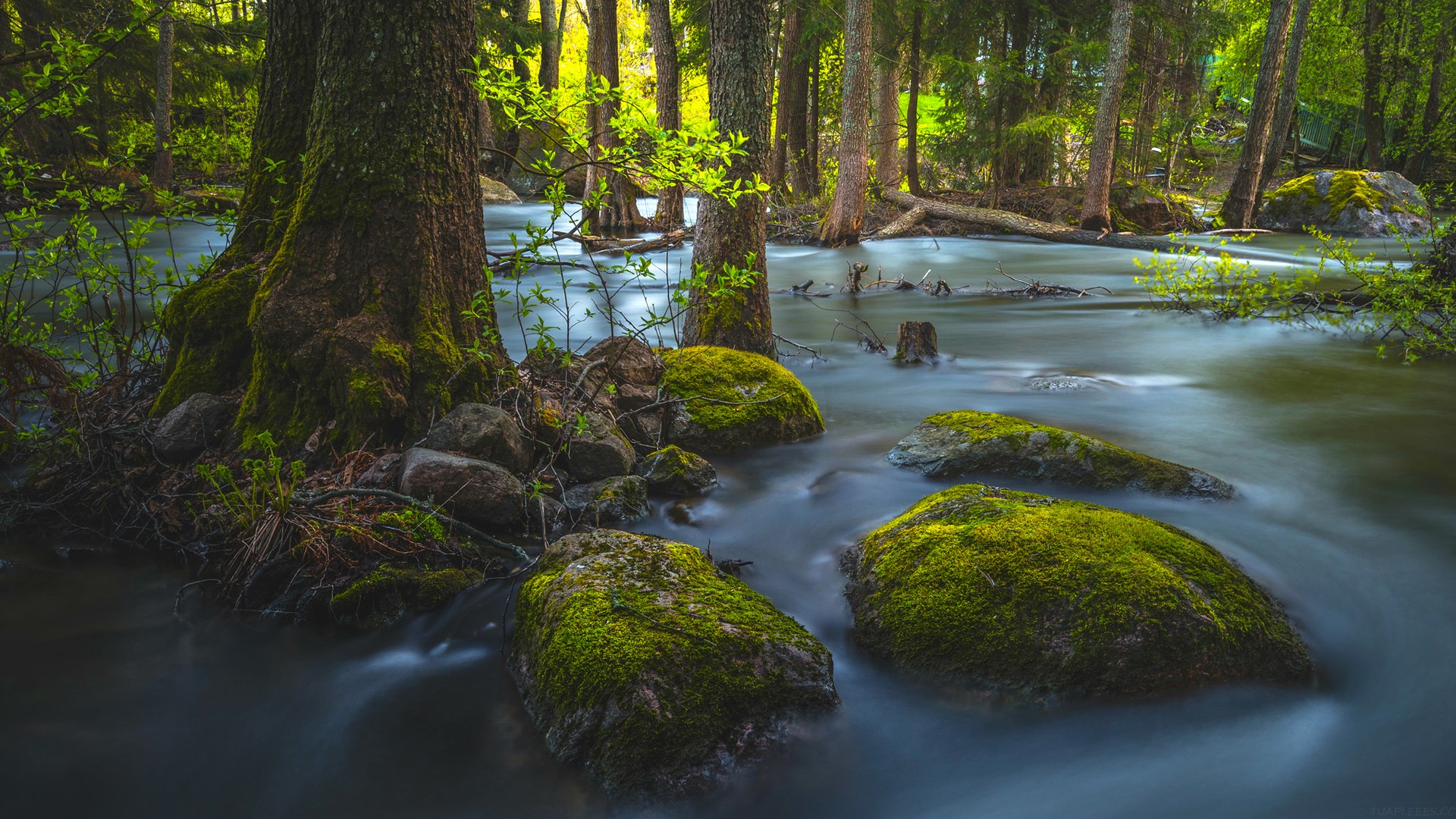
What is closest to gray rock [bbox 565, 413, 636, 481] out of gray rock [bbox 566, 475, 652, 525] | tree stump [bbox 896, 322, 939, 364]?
gray rock [bbox 566, 475, 652, 525]

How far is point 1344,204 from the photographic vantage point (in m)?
22.2

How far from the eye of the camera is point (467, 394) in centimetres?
543

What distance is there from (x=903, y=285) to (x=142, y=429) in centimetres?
1246

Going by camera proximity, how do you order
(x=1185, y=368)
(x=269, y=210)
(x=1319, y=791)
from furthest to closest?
(x=1185, y=368) < (x=269, y=210) < (x=1319, y=791)

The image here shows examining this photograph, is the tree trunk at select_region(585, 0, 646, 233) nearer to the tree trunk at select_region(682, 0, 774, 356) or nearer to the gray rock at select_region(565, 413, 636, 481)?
the tree trunk at select_region(682, 0, 774, 356)

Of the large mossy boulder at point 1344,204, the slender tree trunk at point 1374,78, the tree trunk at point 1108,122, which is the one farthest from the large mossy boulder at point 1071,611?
the slender tree trunk at point 1374,78

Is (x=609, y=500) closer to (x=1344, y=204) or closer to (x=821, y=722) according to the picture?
(x=821, y=722)

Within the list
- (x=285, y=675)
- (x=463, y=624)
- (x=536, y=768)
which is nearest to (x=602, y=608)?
(x=536, y=768)

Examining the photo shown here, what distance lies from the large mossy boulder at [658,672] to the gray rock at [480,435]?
1.38 m

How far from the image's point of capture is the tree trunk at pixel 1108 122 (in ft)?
56.9

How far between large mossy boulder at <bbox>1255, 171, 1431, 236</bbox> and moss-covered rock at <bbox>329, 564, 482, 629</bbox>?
23.4 metres

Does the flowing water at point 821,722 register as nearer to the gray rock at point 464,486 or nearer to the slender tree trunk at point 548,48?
the gray rock at point 464,486

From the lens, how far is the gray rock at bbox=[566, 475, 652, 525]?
5234 mm

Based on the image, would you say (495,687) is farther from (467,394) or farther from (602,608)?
(467,394)
